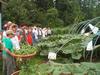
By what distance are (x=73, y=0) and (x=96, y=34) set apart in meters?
39.7

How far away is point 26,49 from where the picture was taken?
637 cm

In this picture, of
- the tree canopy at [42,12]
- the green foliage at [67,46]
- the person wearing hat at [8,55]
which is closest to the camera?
the person wearing hat at [8,55]

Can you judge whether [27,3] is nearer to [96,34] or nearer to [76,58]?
[76,58]

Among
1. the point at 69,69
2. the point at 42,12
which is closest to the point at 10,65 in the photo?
the point at 69,69

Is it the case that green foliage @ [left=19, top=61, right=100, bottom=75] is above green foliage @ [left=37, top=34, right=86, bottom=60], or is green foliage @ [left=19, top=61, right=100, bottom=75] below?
above

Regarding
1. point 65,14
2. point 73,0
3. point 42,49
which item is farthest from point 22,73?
point 73,0

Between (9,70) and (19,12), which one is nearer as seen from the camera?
(9,70)

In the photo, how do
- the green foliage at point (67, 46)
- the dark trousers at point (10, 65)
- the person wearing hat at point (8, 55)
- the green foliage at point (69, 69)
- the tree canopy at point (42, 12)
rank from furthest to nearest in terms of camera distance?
the tree canopy at point (42, 12) → the green foliage at point (67, 46) → the dark trousers at point (10, 65) → the person wearing hat at point (8, 55) → the green foliage at point (69, 69)

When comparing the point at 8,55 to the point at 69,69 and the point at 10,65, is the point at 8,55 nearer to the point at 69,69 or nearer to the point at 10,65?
the point at 10,65

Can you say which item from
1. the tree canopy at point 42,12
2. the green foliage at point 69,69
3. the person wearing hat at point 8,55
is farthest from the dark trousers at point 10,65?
the tree canopy at point 42,12

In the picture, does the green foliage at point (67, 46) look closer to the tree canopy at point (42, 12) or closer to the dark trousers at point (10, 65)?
the dark trousers at point (10, 65)

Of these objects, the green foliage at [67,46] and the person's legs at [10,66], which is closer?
the person's legs at [10,66]

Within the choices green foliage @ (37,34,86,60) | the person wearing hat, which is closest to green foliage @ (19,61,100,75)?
the person wearing hat

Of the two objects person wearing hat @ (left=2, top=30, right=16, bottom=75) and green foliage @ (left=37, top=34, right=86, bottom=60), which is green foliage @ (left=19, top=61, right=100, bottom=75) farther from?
green foliage @ (left=37, top=34, right=86, bottom=60)
